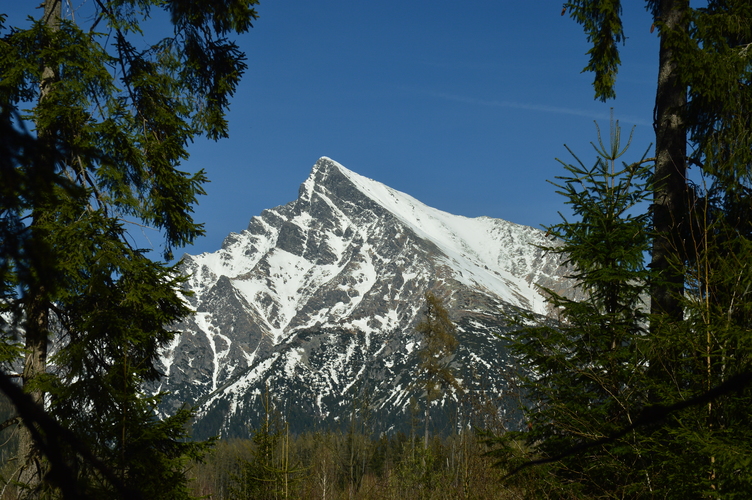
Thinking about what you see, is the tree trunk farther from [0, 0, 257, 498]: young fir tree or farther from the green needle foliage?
[0, 0, 257, 498]: young fir tree

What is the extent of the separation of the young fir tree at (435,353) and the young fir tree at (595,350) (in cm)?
1901

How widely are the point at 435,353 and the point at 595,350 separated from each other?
2127 cm

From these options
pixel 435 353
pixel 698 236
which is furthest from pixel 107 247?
pixel 435 353

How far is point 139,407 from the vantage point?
633 cm

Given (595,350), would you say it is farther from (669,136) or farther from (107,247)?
(107,247)

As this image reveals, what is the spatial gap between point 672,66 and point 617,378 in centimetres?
428

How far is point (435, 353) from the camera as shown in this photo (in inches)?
1064

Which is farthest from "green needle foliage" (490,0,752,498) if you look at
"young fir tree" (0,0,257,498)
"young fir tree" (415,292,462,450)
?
"young fir tree" (415,292,462,450)

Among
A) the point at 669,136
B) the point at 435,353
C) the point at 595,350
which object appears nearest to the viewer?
the point at 595,350

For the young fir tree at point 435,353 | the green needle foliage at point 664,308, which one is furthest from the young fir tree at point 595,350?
the young fir tree at point 435,353

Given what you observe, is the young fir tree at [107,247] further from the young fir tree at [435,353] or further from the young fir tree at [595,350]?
the young fir tree at [435,353]

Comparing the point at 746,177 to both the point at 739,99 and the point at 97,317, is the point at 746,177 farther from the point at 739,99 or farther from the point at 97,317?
the point at 97,317

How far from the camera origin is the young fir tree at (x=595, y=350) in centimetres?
533

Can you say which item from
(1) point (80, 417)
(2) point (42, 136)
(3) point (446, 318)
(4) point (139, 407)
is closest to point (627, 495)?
(4) point (139, 407)
